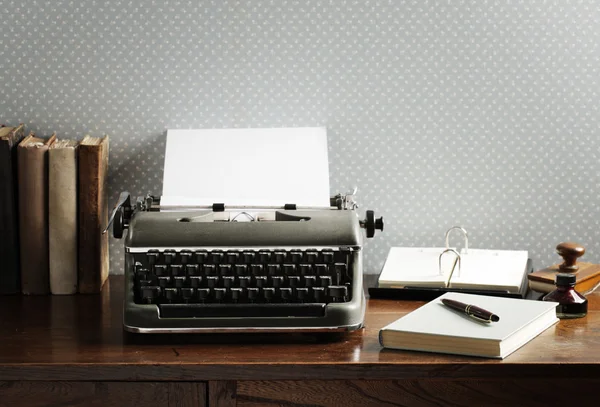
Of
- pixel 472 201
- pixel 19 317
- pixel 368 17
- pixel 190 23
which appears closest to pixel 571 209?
pixel 472 201

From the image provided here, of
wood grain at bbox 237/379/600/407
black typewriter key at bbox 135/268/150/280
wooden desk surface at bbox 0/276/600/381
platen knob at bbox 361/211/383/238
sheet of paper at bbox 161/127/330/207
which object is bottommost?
wood grain at bbox 237/379/600/407

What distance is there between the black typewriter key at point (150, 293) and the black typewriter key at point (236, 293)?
125mm

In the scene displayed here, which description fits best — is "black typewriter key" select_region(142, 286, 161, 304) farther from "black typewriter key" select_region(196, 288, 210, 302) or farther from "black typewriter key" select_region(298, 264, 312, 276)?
"black typewriter key" select_region(298, 264, 312, 276)

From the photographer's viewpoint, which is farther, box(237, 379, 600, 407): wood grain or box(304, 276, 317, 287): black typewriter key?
box(304, 276, 317, 287): black typewriter key

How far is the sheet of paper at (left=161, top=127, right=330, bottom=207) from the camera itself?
1.77 metres

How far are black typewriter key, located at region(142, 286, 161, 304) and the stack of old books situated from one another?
0.34m

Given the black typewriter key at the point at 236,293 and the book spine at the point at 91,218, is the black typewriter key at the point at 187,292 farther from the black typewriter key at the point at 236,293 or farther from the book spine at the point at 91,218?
the book spine at the point at 91,218

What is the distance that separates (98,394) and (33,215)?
53cm

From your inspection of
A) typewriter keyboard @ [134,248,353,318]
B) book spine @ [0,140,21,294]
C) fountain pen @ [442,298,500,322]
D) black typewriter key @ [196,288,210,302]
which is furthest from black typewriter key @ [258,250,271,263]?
book spine @ [0,140,21,294]

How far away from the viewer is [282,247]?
1.56m

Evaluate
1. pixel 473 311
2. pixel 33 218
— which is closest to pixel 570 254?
pixel 473 311

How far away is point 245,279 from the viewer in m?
1.55

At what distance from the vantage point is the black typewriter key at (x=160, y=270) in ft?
5.05

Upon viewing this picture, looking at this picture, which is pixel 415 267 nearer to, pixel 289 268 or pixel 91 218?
pixel 289 268
